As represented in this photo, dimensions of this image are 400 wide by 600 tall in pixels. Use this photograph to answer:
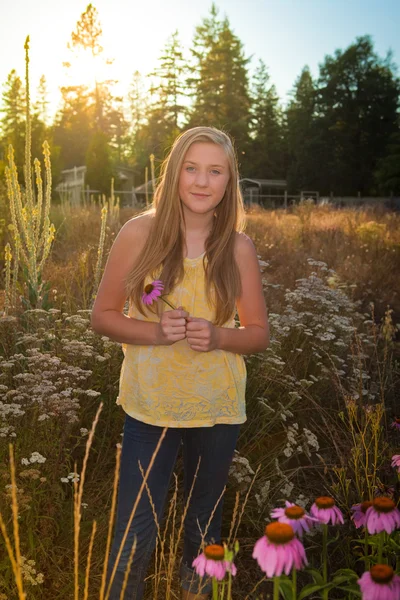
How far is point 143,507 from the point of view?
1.95 meters

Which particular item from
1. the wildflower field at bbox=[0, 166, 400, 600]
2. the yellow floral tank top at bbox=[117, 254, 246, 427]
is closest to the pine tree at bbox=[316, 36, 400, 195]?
the wildflower field at bbox=[0, 166, 400, 600]

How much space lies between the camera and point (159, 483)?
199 centimetres

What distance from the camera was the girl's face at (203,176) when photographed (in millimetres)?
2113

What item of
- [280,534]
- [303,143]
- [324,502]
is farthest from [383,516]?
[303,143]

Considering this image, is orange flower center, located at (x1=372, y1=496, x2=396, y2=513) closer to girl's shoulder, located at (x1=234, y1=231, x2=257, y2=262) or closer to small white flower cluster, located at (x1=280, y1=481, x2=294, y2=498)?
girl's shoulder, located at (x1=234, y1=231, x2=257, y2=262)

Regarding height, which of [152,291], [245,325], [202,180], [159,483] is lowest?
[159,483]

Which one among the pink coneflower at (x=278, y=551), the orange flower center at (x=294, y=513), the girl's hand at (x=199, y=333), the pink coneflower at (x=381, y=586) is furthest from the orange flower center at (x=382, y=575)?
the girl's hand at (x=199, y=333)

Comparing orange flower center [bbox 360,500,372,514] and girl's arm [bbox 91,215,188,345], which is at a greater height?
girl's arm [bbox 91,215,188,345]

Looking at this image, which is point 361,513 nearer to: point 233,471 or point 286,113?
point 233,471

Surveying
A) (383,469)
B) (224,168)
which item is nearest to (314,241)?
(383,469)

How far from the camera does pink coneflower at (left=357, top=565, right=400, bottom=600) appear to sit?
1.04m

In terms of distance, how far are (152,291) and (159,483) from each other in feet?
2.00

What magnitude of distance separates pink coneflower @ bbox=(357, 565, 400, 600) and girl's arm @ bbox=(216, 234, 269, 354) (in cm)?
101

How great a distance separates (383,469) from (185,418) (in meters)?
1.66
